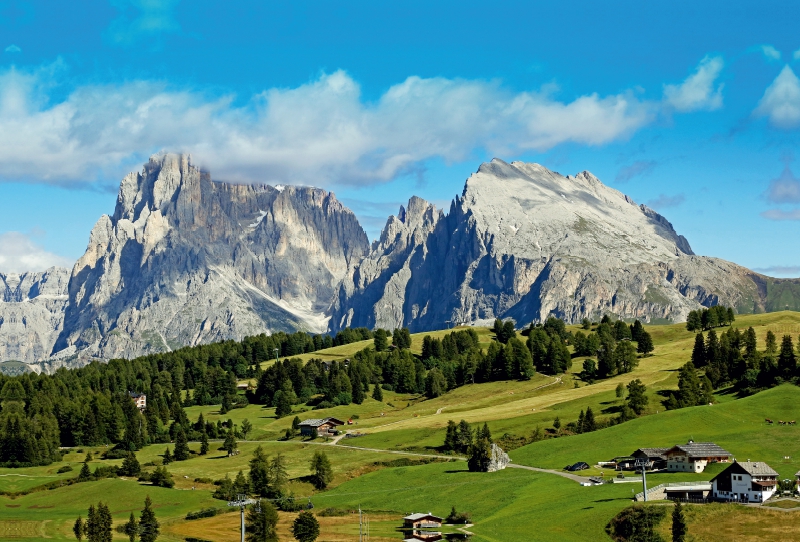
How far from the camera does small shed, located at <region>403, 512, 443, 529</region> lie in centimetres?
11938

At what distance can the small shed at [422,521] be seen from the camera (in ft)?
392

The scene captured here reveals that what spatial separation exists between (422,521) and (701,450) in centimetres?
4010

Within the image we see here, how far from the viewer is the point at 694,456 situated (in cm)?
12938

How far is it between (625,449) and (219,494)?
6348 cm

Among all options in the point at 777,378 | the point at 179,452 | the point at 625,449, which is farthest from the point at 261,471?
the point at 777,378

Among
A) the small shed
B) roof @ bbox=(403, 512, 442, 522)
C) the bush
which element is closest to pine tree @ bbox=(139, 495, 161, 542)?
the bush

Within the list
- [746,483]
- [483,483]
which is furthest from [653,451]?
[746,483]

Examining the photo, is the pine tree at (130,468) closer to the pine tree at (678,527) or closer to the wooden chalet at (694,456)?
the wooden chalet at (694,456)

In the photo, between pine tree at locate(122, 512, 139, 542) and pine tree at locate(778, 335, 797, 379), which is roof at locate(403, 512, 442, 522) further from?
pine tree at locate(778, 335, 797, 379)

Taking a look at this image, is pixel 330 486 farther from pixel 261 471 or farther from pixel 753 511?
pixel 753 511

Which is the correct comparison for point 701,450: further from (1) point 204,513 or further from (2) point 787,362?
(1) point 204,513

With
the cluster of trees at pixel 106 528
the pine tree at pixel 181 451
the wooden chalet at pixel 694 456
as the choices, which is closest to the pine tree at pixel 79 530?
the cluster of trees at pixel 106 528

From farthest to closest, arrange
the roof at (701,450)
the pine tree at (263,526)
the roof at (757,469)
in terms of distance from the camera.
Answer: the roof at (701,450)
the pine tree at (263,526)
the roof at (757,469)

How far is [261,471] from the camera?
15325 centimetres
